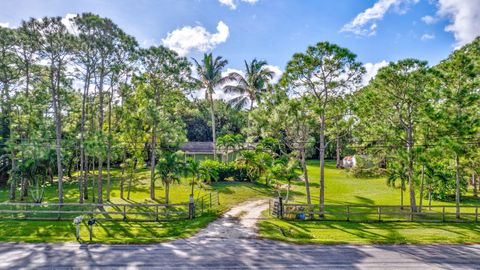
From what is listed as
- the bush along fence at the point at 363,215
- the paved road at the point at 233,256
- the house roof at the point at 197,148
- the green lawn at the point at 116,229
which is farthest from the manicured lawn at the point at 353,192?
the house roof at the point at 197,148

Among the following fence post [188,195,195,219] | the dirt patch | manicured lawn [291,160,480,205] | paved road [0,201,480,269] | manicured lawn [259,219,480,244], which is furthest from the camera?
manicured lawn [291,160,480,205]

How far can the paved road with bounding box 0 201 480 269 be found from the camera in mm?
12648

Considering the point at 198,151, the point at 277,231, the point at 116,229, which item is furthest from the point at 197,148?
the point at 277,231

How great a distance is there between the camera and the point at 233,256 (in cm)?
1370

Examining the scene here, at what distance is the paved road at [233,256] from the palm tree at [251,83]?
1105 inches

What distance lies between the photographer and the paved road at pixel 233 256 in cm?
1265

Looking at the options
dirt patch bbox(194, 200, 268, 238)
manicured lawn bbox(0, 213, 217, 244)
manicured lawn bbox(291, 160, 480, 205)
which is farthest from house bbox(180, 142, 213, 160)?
manicured lawn bbox(0, 213, 217, 244)

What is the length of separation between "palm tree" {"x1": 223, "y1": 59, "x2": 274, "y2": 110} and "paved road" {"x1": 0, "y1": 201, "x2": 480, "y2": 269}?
2806 centimetres

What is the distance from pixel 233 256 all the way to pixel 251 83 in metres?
30.9

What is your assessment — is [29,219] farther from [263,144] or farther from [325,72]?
[325,72]

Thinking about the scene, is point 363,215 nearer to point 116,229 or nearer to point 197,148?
point 116,229

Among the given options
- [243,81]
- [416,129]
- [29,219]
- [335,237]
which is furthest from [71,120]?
[416,129]

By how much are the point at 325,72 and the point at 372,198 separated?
1370cm

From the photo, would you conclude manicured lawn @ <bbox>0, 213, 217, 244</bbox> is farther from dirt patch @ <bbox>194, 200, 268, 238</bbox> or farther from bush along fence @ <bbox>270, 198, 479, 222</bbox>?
bush along fence @ <bbox>270, 198, 479, 222</bbox>
